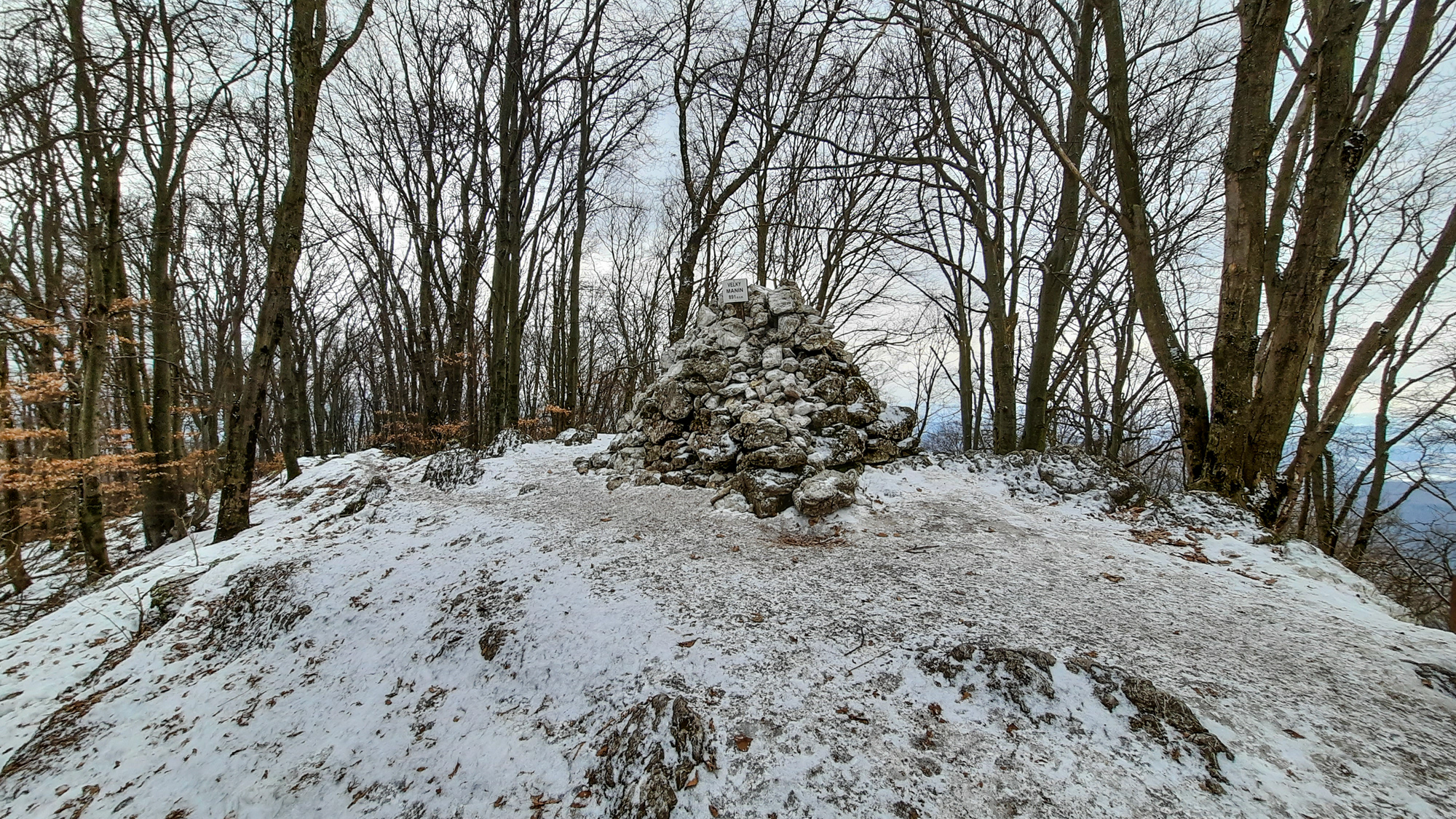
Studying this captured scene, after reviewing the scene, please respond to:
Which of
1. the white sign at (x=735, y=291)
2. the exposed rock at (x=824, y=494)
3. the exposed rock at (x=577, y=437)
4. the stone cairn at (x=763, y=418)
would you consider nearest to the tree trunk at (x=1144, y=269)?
the stone cairn at (x=763, y=418)

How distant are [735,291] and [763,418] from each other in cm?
202

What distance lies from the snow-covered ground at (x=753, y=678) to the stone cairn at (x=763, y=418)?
49cm

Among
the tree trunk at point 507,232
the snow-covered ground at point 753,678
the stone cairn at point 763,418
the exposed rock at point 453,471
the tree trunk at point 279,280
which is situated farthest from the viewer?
the tree trunk at point 507,232

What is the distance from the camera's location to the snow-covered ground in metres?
1.60

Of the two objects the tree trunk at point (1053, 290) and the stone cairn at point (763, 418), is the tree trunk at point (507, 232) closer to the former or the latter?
the stone cairn at point (763, 418)

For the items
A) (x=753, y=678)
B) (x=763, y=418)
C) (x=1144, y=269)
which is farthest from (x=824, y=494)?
(x=1144, y=269)

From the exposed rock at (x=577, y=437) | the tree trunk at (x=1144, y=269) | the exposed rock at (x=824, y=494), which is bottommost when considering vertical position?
the exposed rock at (x=824, y=494)

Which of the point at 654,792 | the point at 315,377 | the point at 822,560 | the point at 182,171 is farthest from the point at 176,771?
the point at 315,377

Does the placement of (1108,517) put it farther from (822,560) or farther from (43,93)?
(43,93)

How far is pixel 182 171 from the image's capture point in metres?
7.11

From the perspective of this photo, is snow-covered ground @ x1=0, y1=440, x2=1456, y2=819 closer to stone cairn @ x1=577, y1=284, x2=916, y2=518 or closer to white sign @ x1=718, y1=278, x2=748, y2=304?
stone cairn @ x1=577, y1=284, x2=916, y2=518

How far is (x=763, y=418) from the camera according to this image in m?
4.72

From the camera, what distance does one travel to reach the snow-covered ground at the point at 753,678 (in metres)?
1.60

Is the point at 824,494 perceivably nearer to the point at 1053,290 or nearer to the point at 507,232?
the point at 1053,290
